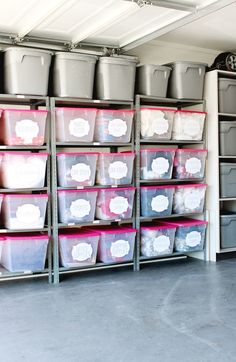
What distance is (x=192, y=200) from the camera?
569 centimetres

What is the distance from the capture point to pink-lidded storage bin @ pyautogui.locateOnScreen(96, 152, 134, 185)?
16.6 ft

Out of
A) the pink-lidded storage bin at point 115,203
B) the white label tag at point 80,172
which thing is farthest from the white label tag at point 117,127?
the pink-lidded storage bin at point 115,203

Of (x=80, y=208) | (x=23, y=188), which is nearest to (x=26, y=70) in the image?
(x=23, y=188)

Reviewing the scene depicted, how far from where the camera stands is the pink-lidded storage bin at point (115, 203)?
511 centimetres

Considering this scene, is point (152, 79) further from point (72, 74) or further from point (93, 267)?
point (93, 267)

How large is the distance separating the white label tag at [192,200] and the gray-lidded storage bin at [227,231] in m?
0.38

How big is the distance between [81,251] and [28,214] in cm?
72

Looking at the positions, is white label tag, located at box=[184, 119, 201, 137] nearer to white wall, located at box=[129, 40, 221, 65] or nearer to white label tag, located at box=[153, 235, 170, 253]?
white wall, located at box=[129, 40, 221, 65]

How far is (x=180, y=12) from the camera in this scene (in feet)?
14.9

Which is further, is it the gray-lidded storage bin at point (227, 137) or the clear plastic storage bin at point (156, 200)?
the gray-lidded storage bin at point (227, 137)

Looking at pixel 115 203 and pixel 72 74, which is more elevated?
pixel 72 74

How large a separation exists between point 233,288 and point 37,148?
2494 millimetres

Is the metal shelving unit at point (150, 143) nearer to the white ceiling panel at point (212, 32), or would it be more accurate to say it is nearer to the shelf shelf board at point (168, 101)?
the shelf shelf board at point (168, 101)

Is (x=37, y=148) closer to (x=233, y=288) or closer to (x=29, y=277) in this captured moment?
(x=29, y=277)
